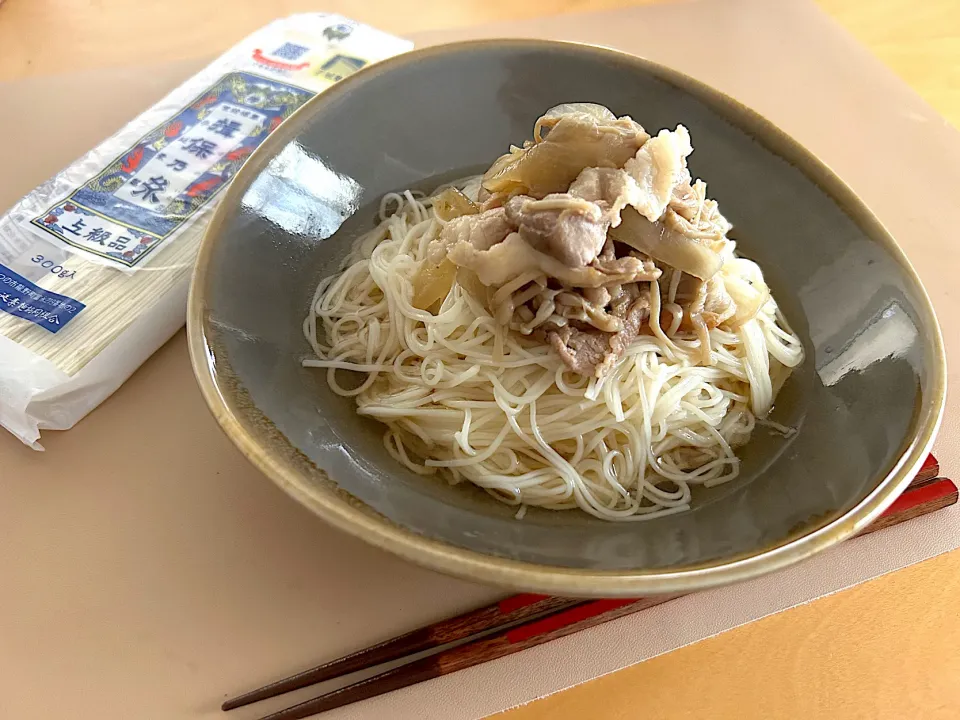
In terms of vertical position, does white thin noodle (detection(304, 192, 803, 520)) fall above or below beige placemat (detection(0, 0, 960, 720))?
above

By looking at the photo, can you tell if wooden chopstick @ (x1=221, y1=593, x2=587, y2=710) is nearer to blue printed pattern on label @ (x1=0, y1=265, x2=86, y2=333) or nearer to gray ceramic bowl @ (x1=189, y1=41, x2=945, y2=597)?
gray ceramic bowl @ (x1=189, y1=41, x2=945, y2=597)

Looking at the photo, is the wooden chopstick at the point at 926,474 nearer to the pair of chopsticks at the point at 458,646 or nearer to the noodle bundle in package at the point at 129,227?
the pair of chopsticks at the point at 458,646

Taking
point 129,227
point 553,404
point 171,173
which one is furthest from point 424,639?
point 171,173

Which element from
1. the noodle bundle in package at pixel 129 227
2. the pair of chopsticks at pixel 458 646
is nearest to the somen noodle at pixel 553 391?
the pair of chopsticks at pixel 458 646

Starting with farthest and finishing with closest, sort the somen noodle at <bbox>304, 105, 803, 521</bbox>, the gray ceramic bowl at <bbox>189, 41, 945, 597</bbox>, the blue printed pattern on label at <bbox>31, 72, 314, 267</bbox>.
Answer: the blue printed pattern on label at <bbox>31, 72, 314, 267</bbox>
the somen noodle at <bbox>304, 105, 803, 521</bbox>
the gray ceramic bowl at <bbox>189, 41, 945, 597</bbox>

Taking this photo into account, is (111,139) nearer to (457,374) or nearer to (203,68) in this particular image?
(203,68)

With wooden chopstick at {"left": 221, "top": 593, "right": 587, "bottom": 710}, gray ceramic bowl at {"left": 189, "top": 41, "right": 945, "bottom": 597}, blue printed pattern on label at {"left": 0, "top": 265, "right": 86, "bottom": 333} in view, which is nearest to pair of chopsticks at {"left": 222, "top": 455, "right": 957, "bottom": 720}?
wooden chopstick at {"left": 221, "top": 593, "right": 587, "bottom": 710}
